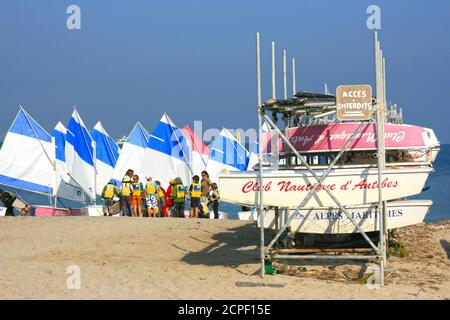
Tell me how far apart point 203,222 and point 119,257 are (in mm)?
4462

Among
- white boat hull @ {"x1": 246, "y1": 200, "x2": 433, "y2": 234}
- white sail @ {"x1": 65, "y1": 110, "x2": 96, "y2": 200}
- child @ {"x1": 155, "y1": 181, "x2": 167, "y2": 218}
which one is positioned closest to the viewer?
white boat hull @ {"x1": 246, "y1": 200, "x2": 433, "y2": 234}

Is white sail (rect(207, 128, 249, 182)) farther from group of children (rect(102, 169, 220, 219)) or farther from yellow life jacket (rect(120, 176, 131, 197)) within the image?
yellow life jacket (rect(120, 176, 131, 197))

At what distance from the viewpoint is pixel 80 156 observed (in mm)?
30203

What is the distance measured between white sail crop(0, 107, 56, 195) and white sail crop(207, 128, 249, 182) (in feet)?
22.0

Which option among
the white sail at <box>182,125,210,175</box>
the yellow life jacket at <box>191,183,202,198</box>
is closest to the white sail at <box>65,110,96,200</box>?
the white sail at <box>182,125,210,175</box>

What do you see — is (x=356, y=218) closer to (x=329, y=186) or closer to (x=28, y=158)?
(x=329, y=186)

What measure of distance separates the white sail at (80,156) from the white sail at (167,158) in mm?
2880

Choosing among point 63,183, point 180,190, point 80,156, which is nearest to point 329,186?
point 180,190

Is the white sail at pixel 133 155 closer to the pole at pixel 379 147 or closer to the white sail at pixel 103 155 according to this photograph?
the white sail at pixel 103 155

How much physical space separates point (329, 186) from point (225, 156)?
21.6m

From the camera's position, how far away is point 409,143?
14.2m

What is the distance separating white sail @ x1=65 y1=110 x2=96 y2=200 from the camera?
98.7 ft

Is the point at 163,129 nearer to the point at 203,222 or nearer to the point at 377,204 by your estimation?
the point at 203,222

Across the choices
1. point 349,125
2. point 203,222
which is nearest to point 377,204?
point 349,125
